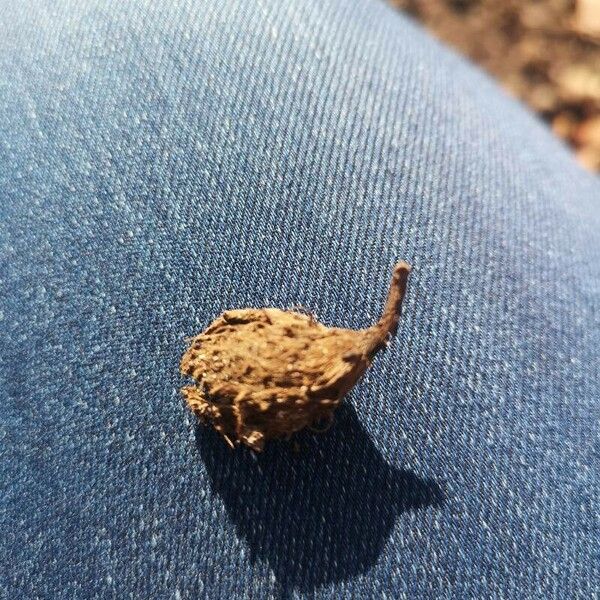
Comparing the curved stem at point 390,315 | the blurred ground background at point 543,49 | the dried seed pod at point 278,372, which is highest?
the blurred ground background at point 543,49

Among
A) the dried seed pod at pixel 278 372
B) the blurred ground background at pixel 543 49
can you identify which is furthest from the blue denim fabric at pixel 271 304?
the blurred ground background at pixel 543 49

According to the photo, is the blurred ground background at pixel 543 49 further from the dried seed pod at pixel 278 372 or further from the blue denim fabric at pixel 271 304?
the dried seed pod at pixel 278 372

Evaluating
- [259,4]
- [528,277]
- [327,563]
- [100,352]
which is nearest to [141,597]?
[327,563]

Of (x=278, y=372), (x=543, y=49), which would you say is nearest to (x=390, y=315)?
(x=278, y=372)

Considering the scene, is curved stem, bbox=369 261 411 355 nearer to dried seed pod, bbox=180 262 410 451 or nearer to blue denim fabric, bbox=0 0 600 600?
dried seed pod, bbox=180 262 410 451

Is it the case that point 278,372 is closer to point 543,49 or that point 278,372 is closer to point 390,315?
point 390,315

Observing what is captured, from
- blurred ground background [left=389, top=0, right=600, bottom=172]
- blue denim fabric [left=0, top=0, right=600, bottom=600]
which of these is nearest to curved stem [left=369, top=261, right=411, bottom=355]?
blue denim fabric [left=0, top=0, right=600, bottom=600]

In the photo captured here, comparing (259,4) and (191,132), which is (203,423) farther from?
(259,4)
